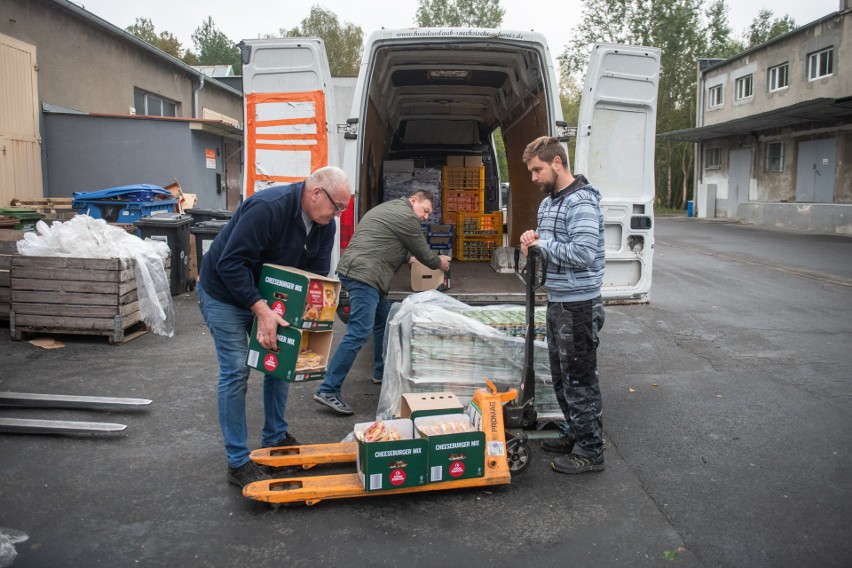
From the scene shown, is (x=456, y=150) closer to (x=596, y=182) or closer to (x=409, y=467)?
(x=596, y=182)

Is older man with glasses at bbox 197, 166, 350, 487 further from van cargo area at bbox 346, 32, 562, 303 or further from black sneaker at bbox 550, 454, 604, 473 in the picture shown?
van cargo area at bbox 346, 32, 562, 303

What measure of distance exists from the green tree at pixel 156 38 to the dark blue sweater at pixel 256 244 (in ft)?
177

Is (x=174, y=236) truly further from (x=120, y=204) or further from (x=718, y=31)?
(x=718, y=31)

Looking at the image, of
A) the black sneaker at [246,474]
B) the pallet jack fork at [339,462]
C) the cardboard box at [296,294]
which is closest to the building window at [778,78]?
the pallet jack fork at [339,462]

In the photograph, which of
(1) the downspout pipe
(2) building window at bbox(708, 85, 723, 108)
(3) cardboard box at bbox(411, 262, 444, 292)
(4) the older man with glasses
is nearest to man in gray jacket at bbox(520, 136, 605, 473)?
(4) the older man with glasses

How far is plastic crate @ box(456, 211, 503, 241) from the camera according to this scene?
8289 mm

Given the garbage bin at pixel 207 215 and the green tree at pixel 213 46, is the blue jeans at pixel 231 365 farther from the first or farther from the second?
the green tree at pixel 213 46

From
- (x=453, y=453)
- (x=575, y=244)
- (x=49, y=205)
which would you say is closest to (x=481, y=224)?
(x=575, y=244)

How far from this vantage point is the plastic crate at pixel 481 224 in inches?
326

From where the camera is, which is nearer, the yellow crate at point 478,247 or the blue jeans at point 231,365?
the blue jeans at point 231,365

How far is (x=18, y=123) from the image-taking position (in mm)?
12781

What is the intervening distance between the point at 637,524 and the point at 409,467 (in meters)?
1.20

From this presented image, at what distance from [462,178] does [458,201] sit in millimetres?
328

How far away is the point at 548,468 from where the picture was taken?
13.8ft
